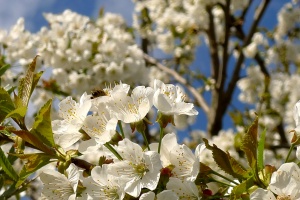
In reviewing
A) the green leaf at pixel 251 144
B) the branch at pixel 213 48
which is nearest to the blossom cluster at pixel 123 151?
the green leaf at pixel 251 144

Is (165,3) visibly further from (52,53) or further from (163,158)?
(163,158)

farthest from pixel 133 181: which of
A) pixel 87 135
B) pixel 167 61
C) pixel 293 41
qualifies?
pixel 293 41

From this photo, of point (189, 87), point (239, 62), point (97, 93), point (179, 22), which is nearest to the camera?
point (97, 93)

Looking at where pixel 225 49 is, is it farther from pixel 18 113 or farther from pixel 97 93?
pixel 18 113

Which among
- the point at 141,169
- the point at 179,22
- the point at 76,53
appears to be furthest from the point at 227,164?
the point at 179,22

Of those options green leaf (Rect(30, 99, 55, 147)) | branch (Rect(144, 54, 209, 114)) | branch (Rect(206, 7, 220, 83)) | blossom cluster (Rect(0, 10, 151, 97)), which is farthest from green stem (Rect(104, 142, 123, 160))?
branch (Rect(206, 7, 220, 83))

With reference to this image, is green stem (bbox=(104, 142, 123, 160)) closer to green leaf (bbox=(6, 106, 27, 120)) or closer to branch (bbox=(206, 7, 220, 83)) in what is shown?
green leaf (bbox=(6, 106, 27, 120))

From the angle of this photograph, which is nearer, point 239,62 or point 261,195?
point 261,195
